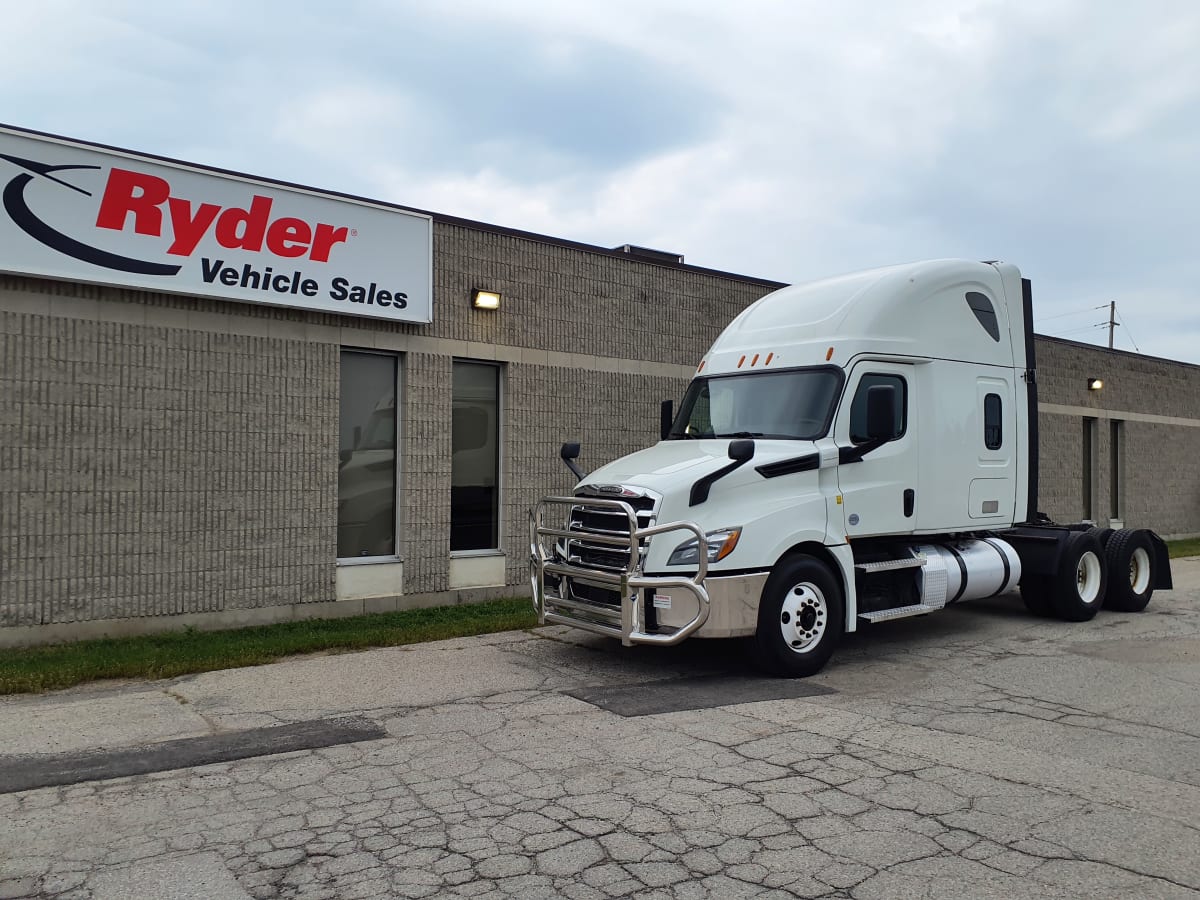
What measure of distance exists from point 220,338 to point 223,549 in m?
2.24

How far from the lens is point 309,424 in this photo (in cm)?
1104

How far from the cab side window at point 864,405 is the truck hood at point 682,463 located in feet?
1.96

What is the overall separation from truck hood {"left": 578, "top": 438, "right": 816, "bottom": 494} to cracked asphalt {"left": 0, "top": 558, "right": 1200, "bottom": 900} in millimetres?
1639

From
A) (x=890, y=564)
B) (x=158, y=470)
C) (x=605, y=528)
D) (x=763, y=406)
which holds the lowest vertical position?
(x=890, y=564)

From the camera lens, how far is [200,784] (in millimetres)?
5473

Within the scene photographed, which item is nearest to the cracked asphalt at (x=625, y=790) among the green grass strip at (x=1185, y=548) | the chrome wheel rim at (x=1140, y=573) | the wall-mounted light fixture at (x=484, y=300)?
the chrome wheel rim at (x=1140, y=573)

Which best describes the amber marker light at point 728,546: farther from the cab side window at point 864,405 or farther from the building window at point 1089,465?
the building window at point 1089,465

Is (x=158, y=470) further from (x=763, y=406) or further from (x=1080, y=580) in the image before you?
(x=1080, y=580)

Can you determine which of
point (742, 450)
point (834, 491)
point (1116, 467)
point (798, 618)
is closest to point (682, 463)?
point (742, 450)

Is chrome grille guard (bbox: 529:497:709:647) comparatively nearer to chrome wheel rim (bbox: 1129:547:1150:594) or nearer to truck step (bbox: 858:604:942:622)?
truck step (bbox: 858:604:942:622)

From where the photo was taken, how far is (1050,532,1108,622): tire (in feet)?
36.4

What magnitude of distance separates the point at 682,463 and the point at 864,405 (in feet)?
6.32

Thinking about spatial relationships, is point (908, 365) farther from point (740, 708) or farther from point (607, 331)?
point (607, 331)

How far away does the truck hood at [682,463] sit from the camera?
8070 millimetres
